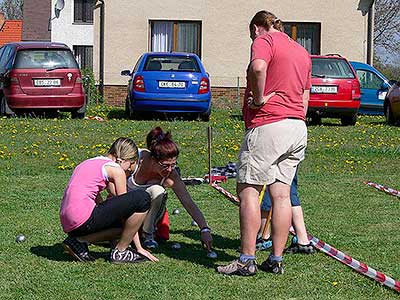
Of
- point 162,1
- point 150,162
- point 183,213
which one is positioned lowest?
point 183,213

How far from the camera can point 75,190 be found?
722cm

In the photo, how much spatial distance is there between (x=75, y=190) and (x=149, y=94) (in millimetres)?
12942

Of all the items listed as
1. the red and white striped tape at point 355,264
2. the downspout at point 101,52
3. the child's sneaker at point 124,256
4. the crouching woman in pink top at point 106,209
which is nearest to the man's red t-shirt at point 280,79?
the crouching woman in pink top at point 106,209

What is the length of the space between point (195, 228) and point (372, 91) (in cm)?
1790

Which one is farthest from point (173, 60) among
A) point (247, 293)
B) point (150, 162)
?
point (247, 293)

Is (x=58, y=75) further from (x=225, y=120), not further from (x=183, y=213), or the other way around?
(x=183, y=213)

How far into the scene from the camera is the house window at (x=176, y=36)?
1168 inches

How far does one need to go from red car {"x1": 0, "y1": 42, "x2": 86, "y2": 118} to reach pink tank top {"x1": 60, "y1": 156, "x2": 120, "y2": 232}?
1258 centimetres

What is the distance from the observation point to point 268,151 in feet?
22.1

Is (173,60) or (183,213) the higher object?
(173,60)

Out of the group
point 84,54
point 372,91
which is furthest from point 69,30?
point 372,91

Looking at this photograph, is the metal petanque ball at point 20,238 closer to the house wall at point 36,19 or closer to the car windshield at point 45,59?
the car windshield at point 45,59

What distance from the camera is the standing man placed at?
675 cm

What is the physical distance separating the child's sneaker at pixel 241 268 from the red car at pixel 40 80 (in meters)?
13.3
